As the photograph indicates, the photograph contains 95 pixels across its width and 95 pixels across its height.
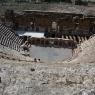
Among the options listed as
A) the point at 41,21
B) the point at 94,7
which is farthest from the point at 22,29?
the point at 94,7

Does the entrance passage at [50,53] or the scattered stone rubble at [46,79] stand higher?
the scattered stone rubble at [46,79]

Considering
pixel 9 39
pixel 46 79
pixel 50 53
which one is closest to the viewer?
pixel 46 79

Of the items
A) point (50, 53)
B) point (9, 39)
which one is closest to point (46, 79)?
point (50, 53)

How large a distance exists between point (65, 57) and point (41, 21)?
22.9 ft

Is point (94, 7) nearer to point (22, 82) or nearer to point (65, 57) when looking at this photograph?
point (65, 57)

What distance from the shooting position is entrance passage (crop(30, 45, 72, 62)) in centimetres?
2169

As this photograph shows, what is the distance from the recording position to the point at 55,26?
2702cm

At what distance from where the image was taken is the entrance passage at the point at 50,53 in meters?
21.7

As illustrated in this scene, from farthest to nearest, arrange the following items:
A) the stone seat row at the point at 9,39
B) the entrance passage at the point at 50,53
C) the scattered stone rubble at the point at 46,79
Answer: the entrance passage at the point at 50,53 < the stone seat row at the point at 9,39 < the scattered stone rubble at the point at 46,79

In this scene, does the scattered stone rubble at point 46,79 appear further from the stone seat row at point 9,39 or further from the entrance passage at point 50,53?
the entrance passage at point 50,53

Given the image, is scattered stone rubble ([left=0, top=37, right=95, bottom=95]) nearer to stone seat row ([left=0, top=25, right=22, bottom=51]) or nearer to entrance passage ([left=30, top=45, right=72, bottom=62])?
stone seat row ([left=0, top=25, right=22, bottom=51])

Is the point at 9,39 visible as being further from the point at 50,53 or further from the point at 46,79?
the point at 46,79

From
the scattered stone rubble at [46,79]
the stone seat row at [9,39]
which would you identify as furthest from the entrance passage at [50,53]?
the scattered stone rubble at [46,79]

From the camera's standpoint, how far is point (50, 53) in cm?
2273
